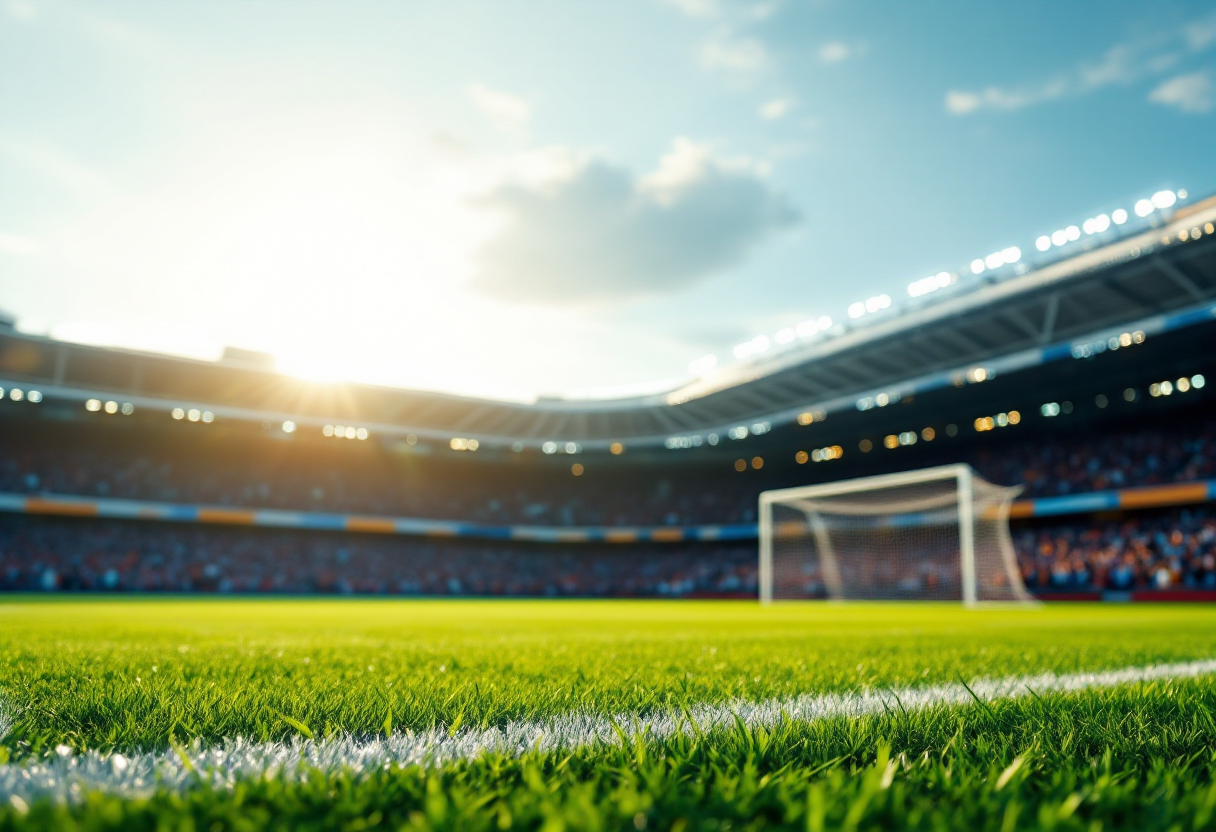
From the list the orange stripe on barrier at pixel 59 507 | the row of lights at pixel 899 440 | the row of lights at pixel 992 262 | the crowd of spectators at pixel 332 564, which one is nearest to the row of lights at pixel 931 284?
the row of lights at pixel 992 262

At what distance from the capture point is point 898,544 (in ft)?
79.8

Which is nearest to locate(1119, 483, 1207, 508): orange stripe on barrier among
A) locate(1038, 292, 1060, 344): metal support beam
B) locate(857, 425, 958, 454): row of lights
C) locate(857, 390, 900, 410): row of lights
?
locate(1038, 292, 1060, 344): metal support beam

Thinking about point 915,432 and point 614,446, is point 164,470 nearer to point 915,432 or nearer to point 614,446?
point 614,446

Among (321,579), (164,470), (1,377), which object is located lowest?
(321,579)

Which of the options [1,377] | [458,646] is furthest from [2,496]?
[458,646]

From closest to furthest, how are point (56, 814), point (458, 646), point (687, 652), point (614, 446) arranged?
point (56, 814)
point (687, 652)
point (458, 646)
point (614, 446)

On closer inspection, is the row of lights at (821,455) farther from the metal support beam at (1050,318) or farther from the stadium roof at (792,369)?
the metal support beam at (1050,318)

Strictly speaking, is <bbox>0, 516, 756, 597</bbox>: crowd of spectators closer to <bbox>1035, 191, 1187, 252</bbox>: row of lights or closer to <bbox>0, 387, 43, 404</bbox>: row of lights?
<bbox>0, 387, 43, 404</bbox>: row of lights

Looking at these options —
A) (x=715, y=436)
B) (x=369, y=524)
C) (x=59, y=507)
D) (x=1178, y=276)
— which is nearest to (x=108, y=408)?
(x=59, y=507)

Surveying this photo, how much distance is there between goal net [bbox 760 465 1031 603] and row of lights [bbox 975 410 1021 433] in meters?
4.96

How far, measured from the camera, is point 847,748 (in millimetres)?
1481

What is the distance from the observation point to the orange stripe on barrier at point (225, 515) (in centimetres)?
2923

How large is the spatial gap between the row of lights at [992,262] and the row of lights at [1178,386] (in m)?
8.00

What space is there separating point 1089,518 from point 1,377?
3688 cm
